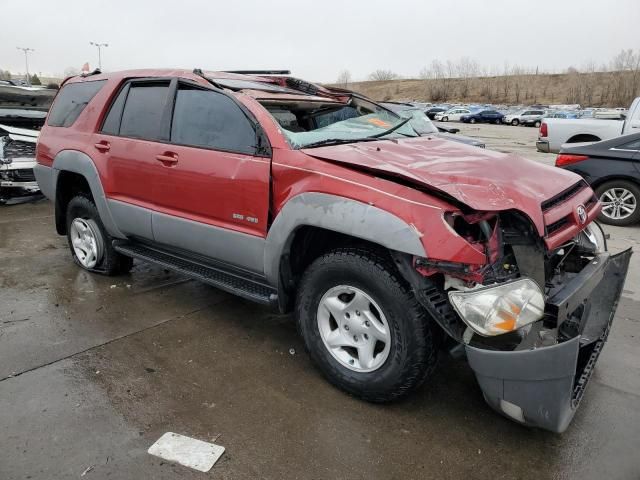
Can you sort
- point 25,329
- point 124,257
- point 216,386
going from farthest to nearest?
point 124,257, point 25,329, point 216,386

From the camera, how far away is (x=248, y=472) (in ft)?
7.53

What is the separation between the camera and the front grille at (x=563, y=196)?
8.95 ft

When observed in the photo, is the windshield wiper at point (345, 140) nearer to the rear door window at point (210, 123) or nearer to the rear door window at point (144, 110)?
the rear door window at point (210, 123)

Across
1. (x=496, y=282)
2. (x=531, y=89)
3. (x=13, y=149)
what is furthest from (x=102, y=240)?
(x=531, y=89)

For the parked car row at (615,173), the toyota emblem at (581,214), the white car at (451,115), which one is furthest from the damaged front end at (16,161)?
the white car at (451,115)

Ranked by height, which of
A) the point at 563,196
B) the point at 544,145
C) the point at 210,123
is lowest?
the point at 544,145

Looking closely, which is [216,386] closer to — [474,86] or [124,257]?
[124,257]

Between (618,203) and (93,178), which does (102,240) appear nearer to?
(93,178)

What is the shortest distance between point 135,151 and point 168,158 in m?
0.45

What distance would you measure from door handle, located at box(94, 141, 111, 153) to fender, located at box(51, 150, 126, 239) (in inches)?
5.8

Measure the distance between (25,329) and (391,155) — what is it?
9.49ft

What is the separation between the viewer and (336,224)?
2674 mm

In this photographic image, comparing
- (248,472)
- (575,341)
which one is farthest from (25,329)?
(575,341)

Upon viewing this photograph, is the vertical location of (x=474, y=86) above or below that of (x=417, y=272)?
above
